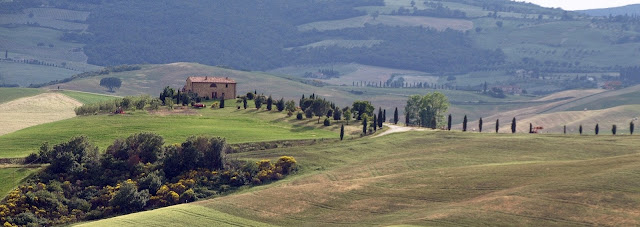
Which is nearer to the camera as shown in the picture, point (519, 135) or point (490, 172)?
point (490, 172)

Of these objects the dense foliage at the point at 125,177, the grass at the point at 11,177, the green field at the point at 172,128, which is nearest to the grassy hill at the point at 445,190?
the dense foliage at the point at 125,177

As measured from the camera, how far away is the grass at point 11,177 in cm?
11975

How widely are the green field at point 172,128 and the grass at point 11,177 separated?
7342 millimetres

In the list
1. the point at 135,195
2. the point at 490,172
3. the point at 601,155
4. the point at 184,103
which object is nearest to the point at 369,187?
the point at 490,172

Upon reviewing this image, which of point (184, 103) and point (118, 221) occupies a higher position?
point (184, 103)

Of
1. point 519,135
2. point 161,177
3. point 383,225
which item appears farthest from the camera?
point 519,135

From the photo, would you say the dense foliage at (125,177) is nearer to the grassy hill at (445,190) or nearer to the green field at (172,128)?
the grassy hill at (445,190)

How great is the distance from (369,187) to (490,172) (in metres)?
16.1

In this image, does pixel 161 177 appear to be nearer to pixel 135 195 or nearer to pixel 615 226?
pixel 135 195

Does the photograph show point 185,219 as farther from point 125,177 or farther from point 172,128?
point 172,128

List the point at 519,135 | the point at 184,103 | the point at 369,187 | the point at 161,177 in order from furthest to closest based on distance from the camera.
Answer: the point at 184,103 → the point at 519,135 → the point at 161,177 → the point at 369,187

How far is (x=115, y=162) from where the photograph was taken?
13062 centimetres

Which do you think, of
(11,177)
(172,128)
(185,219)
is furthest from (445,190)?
(172,128)

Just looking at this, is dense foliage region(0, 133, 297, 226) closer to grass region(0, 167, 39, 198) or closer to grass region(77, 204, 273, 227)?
grass region(0, 167, 39, 198)
